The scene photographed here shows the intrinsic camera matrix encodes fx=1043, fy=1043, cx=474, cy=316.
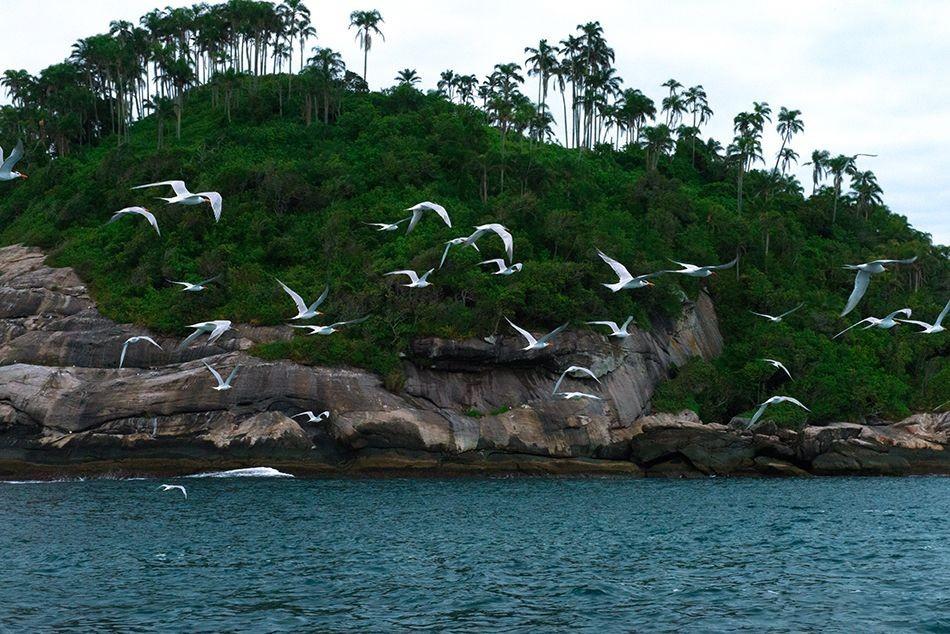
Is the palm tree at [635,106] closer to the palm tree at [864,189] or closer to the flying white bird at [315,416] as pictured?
the palm tree at [864,189]

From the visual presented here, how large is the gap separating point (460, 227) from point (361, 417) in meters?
20.5

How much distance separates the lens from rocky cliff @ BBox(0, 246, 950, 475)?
52.1 meters

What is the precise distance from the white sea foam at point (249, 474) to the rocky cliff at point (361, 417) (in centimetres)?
64

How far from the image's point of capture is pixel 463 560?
2742cm

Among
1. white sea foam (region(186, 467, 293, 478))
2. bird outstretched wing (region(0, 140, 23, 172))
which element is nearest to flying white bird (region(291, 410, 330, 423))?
white sea foam (region(186, 467, 293, 478))

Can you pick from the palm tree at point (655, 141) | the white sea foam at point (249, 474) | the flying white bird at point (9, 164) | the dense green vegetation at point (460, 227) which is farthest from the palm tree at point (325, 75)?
the flying white bird at point (9, 164)

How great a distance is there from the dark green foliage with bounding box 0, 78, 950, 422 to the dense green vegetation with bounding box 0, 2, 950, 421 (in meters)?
0.18

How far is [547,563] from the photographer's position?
27.2m

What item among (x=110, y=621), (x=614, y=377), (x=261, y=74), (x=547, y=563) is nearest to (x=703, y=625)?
(x=547, y=563)

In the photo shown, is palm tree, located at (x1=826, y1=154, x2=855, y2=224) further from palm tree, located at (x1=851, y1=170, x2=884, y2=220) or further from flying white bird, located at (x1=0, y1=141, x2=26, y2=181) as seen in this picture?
flying white bird, located at (x1=0, y1=141, x2=26, y2=181)

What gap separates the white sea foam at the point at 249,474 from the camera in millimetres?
50656

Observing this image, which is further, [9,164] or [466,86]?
[466,86]

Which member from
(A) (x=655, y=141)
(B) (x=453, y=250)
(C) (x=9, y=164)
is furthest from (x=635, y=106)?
(C) (x=9, y=164)

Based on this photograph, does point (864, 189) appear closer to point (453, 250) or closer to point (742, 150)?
point (742, 150)
